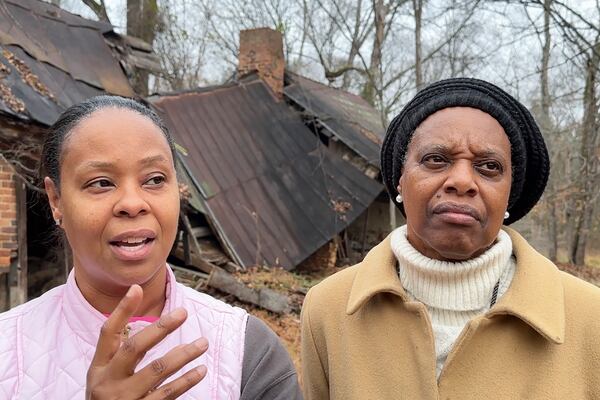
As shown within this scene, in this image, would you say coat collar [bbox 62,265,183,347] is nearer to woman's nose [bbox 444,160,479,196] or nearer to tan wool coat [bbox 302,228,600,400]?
tan wool coat [bbox 302,228,600,400]

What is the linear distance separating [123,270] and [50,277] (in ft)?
20.7

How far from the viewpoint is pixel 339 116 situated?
12.3 metres

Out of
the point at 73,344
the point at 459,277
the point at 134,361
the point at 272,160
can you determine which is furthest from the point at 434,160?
the point at 272,160

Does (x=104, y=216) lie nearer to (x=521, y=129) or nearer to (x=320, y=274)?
(x=521, y=129)

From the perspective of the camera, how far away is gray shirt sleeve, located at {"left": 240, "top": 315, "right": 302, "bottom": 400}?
1.37 meters

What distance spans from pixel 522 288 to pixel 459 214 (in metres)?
0.30

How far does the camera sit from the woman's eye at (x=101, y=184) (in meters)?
1.33

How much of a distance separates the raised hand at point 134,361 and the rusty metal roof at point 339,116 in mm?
10063

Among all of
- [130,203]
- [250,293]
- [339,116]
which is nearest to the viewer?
[130,203]

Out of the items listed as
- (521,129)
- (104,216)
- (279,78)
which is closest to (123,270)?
(104,216)

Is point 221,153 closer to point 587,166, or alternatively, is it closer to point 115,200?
point 115,200

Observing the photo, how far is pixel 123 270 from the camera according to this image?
1326 millimetres

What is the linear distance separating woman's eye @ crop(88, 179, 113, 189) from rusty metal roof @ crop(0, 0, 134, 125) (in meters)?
3.39

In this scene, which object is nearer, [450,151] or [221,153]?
[450,151]
